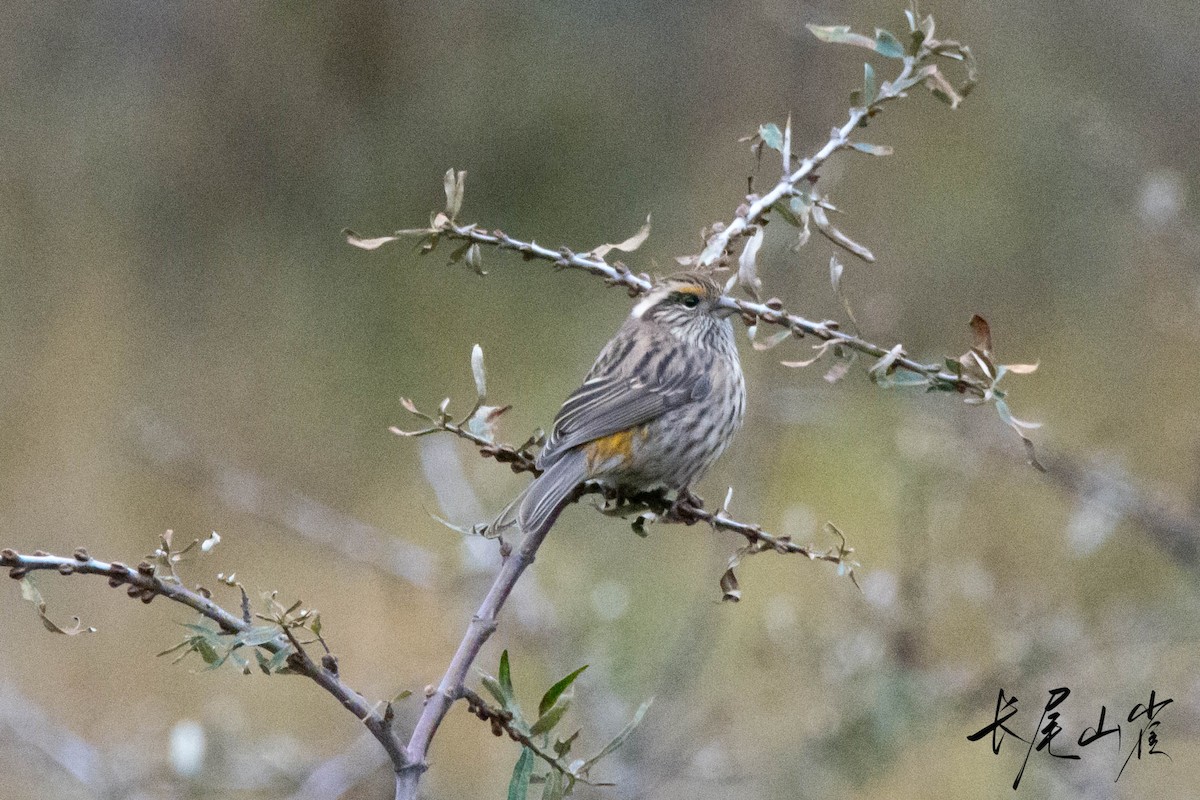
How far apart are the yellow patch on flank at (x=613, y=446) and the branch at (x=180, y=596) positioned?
6.02 ft

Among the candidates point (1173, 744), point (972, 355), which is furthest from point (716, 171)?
point (972, 355)

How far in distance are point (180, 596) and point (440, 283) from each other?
6814 millimetres

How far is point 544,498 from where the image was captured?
9.45 feet

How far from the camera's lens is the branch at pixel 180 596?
1.69 m

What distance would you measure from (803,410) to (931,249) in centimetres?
308

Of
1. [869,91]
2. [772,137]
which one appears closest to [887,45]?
[869,91]

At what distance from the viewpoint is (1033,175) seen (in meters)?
7.93

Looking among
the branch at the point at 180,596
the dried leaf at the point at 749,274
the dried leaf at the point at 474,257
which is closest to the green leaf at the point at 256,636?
the branch at the point at 180,596

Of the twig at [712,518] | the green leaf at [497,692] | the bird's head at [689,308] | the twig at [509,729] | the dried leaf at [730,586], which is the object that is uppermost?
the bird's head at [689,308]

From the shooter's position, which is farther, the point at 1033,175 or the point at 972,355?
the point at 1033,175

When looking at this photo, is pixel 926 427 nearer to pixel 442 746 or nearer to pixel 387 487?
pixel 442 746

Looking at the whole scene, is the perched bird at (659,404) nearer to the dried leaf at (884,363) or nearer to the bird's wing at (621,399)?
the bird's wing at (621,399)

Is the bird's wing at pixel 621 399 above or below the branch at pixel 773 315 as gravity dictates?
above

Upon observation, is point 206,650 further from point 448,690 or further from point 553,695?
point 553,695
